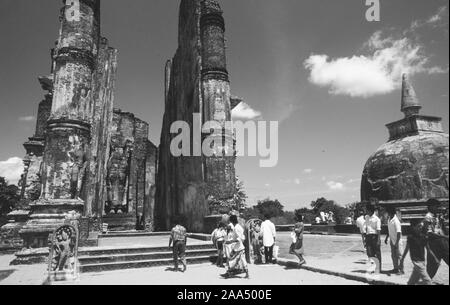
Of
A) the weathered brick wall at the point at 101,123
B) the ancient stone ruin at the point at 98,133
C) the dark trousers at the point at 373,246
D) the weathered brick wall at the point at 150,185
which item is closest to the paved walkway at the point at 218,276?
the dark trousers at the point at 373,246

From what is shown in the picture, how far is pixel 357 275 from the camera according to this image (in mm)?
5371

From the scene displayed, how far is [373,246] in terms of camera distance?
19.9ft

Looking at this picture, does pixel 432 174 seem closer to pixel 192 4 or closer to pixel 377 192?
pixel 377 192

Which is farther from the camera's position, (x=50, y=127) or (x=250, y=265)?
(x=50, y=127)

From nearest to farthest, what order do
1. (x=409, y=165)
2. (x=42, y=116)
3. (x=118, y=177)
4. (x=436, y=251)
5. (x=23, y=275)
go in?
1. (x=436, y=251)
2. (x=23, y=275)
3. (x=42, y=116)
4. (x=409, y=165)
5. (x=118, y=177)

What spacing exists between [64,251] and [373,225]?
21.4ft

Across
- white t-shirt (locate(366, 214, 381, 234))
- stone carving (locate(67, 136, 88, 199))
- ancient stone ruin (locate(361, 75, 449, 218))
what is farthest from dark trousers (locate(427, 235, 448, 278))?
ancient stone ruin (locate(361, 75, 449, 218))

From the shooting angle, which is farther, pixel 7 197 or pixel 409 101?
pixel 7 197

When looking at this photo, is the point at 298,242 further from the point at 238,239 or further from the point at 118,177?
the point at 118,177

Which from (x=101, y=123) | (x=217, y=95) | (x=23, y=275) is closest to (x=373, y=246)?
(x=23, y=275)

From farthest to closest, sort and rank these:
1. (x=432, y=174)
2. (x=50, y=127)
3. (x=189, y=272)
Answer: (x=432, y=174) < (x=50, y=127) < (x=189, y=272)

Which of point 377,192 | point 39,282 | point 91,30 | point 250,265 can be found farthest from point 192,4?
point 377,192

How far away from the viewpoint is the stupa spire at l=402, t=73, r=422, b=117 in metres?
24.7
